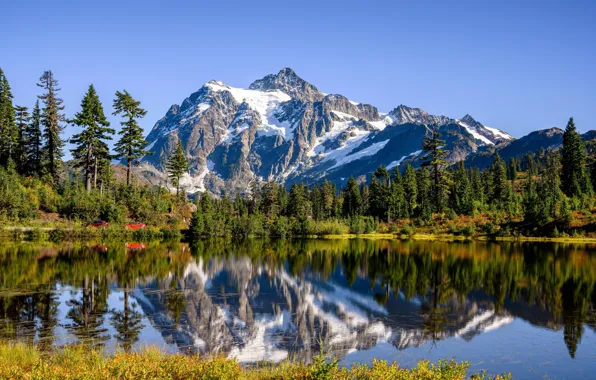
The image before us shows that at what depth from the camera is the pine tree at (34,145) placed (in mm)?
89188

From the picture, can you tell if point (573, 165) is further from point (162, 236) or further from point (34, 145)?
point (34, 145)

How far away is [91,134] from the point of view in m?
83.5

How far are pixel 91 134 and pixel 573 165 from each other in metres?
112

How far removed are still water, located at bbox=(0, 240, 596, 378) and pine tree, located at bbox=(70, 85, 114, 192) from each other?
3205cm

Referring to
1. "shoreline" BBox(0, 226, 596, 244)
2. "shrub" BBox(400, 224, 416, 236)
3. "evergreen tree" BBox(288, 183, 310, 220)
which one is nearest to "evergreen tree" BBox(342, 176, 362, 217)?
"evergreen tree" BBox(288, 183, 310, 220)

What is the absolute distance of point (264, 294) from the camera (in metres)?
37.3

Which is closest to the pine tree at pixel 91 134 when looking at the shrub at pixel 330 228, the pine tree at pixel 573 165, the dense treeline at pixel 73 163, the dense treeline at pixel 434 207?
the dense treeline at pixel 73 163

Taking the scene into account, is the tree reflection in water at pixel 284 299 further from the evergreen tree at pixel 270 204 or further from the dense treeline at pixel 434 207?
the evergreen tree at pixel 270 204

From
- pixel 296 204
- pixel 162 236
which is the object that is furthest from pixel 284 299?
pixel 296 204

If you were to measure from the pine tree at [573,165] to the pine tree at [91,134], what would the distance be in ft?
346

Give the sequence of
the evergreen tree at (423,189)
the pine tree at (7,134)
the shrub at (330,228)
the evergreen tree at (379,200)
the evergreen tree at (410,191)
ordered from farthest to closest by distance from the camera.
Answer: the evergreen tree at (410,191) < the evergreen tree at (379,200) < the evergreen tree at (423,189) < the shrub at (330,228) < the pine tree at (7,134)

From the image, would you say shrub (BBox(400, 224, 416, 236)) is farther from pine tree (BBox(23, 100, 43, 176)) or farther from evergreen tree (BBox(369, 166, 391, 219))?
pine tree (BBox(23, 100, 43, 176))

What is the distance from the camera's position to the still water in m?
22.0

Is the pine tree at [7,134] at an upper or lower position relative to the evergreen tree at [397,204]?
upper
